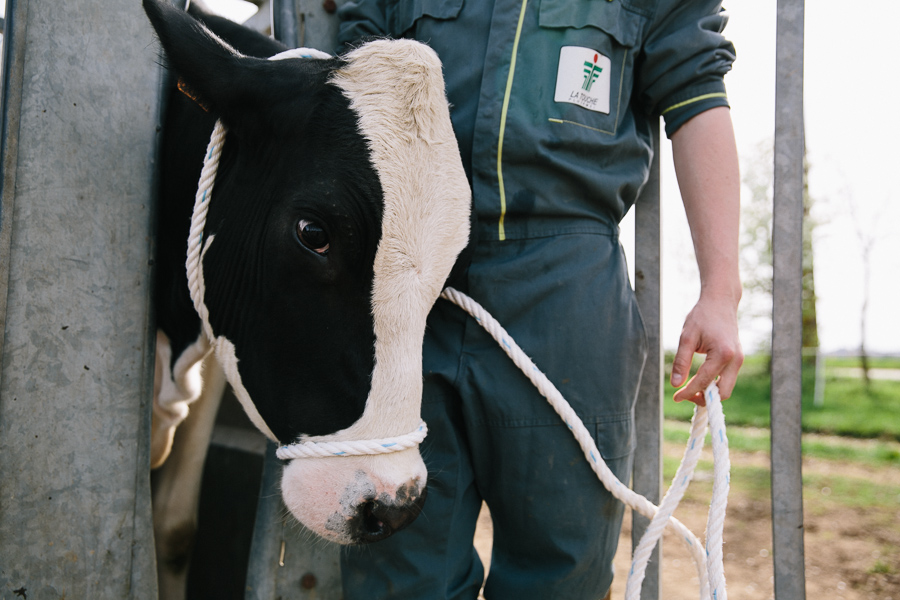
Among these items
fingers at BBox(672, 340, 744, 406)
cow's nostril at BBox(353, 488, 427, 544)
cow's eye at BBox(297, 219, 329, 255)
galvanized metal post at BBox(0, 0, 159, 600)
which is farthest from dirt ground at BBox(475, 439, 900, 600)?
cow's eye at BBox(297, 219, 329, 255)

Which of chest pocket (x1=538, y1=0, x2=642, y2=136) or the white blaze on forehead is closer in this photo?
the white blaze on forehead

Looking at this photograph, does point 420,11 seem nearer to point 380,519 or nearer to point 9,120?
point 9,120

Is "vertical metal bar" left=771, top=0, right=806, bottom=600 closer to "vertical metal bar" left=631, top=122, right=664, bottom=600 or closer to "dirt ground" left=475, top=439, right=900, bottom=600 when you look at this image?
"vertical metal bar" left=631, top=122, right=664, bottom=600

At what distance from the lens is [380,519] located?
109 centimetres

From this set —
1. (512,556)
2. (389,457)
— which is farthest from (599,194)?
(512,556)

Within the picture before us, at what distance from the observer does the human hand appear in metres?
1.28

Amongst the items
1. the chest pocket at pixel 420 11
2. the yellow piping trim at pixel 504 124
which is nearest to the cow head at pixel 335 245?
the yellow piping trim at pixel 504 124

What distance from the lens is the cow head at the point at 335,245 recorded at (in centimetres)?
111

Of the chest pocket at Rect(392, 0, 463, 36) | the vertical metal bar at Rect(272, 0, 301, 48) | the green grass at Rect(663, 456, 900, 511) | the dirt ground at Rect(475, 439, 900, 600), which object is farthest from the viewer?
the green grass at Rect(663, 456, 900, 511)

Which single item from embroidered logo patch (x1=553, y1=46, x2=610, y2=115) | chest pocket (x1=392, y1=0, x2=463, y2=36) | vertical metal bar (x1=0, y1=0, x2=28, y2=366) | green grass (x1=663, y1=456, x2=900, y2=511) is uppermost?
chest pocket (x1=392, y1=0, x2=463, y2=36)

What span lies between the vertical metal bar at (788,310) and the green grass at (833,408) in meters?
5.07

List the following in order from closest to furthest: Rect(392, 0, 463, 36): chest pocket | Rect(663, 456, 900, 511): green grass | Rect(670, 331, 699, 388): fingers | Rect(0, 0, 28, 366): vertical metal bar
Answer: Rect(0, 0, 28, 366): vertical metal bar, Rect(670, 331, 699, 388): fingers, Rect(392, 0, 463, 36): chest pocket, Rect(663, 456, 900, 511): green grass

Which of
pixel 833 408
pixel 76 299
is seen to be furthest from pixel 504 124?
pixel 833 408

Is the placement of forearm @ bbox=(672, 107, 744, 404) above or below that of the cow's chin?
above
